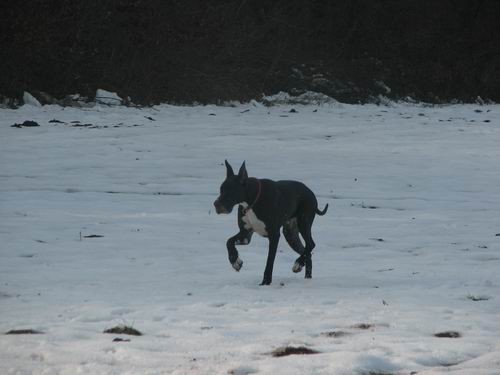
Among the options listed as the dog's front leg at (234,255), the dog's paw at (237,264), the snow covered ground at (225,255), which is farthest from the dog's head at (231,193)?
the snow covered ground at (225,255)

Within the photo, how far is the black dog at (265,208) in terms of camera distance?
29.8ft

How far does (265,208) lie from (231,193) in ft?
1.26

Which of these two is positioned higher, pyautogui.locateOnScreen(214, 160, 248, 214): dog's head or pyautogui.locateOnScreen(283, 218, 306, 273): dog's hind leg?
pyautogui.locateOnScreen(214, 160, 248, 214): dog's head

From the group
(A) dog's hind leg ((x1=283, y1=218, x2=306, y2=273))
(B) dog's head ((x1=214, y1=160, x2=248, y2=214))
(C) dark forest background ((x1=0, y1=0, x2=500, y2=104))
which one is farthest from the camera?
(C) dark forest background ((x1=0, y1=0, x2=500, y2=104))

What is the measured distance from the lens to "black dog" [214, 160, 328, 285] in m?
9.08

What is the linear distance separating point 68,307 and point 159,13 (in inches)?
954

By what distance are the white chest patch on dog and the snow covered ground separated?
1.65ft

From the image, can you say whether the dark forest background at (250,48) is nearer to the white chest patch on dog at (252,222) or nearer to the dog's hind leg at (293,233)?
the dog's hind leg at (293,233)

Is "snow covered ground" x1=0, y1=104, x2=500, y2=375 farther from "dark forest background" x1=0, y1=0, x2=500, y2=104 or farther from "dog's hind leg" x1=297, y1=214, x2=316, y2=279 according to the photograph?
"dark forest background" x1=0, y1=0, x2=500, y2=104

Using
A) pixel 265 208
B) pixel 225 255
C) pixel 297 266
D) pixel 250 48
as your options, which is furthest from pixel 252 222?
pixel 250 48

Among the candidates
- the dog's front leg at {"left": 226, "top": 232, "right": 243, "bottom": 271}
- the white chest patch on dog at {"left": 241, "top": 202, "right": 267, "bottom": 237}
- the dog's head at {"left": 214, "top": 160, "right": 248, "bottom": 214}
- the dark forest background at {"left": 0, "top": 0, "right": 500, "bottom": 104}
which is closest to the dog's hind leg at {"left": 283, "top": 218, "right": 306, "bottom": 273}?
the white chest patch on dog at {"left": 241, "top": 202, "right": 267, "bottom": 237}

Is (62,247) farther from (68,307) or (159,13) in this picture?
(159,13)

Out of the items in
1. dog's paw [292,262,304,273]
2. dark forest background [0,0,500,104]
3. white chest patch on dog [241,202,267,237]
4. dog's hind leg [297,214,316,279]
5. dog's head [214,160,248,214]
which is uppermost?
dark forest background [0,0,500,104]

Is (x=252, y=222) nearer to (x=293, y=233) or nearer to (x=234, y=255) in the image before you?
(x=234, y=255)
